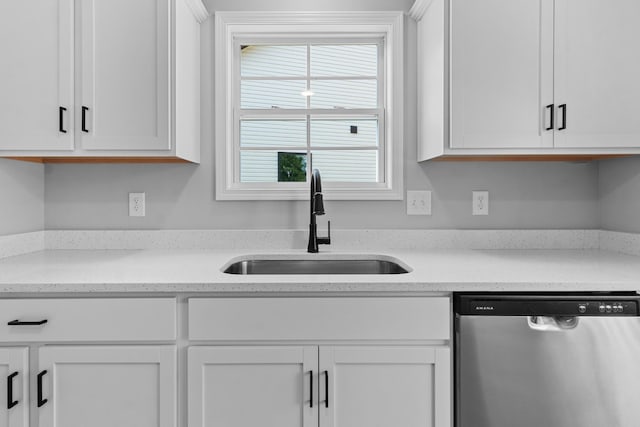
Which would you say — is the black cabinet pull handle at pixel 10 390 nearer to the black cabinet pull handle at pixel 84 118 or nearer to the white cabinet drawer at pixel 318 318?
the white cabinet drawer at pixel 318 318

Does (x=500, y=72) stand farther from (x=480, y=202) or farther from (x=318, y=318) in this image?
(x=318, y=318)

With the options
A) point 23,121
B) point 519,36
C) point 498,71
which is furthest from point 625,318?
point 23,121

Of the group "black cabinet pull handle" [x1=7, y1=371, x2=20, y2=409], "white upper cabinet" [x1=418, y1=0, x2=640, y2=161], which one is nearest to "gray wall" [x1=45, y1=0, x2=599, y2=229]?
"white upper cabinet" [x1=418, y1=0, x2=640, y2=161]

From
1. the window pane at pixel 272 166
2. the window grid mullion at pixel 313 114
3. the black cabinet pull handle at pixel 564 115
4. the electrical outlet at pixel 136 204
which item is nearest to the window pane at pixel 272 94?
the window grid mullion at pixel 313 114

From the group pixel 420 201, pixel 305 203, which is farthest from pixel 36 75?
pixel 420 201

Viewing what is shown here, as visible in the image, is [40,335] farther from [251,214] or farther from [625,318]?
[625,318]

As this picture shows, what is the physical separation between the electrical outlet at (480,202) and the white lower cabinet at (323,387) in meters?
0.96

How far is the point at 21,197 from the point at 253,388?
1.46m

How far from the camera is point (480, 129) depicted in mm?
1657

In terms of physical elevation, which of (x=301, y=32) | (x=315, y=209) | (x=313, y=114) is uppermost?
(x=301, y=32)

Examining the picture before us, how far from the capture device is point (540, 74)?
1653 millimetres

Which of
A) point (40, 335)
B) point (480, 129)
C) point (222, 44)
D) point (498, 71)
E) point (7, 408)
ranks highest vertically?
point (222, 44)

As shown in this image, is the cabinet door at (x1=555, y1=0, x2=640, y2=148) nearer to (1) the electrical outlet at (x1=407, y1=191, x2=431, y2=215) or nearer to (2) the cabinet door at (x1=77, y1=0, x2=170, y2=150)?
(1) the electrical outlet at (x1=407, y1=191, x2=431, y2=215)

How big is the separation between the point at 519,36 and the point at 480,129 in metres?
0.42
